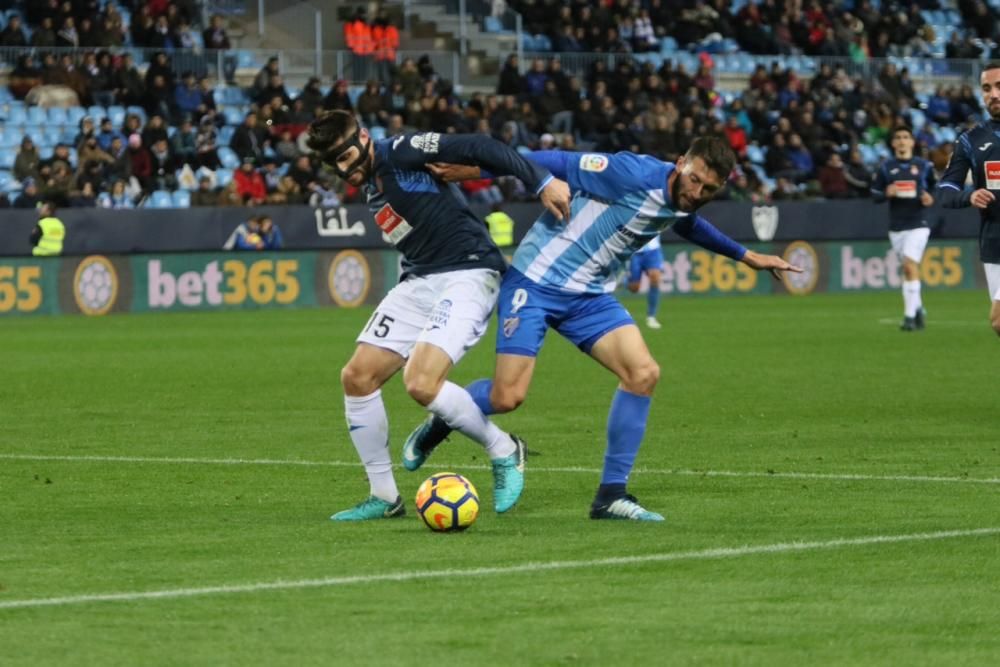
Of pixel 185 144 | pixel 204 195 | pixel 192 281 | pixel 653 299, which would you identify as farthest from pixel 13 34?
pixel 653 299

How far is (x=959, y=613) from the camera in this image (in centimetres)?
661

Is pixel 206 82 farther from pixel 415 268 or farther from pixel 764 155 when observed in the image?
pixel 415 268

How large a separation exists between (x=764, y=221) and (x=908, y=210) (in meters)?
10.7

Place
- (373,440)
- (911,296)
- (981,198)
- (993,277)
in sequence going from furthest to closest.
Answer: (911,296) → (993,277) → (981,198) → (373,440)

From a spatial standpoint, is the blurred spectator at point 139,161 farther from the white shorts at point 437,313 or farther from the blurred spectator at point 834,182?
the white shorts at point 437,313

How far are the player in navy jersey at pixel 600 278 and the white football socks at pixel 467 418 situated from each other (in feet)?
0.49

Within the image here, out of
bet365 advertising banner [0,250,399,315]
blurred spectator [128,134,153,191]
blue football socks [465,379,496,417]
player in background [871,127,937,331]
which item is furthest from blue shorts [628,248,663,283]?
blue football socks [465,379,496,417]

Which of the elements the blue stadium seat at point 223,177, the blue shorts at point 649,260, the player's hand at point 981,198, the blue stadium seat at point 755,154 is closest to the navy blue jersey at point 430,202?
the player's hand at point 981,198

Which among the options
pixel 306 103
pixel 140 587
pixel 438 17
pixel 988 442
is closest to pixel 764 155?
pixel 438 17

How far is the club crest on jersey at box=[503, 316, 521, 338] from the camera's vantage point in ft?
30.5

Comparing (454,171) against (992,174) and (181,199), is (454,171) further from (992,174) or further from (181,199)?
(181,199)

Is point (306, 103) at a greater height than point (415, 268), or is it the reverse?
point (415, 268)

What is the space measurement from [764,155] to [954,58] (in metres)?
7.92

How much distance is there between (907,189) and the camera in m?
25.0
